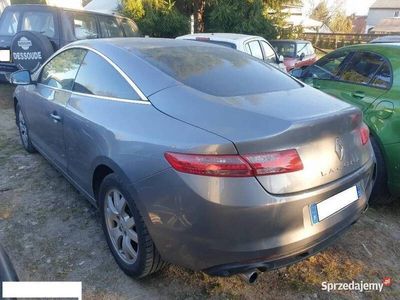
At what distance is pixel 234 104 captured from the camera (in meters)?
2.21

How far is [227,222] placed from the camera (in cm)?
191

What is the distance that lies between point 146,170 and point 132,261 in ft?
2.35

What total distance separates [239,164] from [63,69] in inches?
90.1

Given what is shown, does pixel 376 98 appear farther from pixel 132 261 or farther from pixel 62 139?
pixel 62 139

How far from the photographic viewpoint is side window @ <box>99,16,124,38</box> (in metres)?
7.54

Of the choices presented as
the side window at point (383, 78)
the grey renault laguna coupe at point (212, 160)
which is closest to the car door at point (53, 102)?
the grey renault laguna coupe at point (212, 160)

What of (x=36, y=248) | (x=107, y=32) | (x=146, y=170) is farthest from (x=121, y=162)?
(x=107, y=32)

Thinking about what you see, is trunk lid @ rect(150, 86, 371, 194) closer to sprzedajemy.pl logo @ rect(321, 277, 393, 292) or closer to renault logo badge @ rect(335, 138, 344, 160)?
renault logo badge @ rect(335, 138, 344, 160)

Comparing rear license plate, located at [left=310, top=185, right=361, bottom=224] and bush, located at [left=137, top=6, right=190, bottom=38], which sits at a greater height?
bush, located at [left=137, top=6, right=190, bottom=38]

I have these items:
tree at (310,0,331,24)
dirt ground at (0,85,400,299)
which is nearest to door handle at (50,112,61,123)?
dirt ground at (0,85,400,299)

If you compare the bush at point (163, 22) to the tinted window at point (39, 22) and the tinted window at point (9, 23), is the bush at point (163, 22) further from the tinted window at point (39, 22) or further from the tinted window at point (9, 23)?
the tinted window at point (39, 22)

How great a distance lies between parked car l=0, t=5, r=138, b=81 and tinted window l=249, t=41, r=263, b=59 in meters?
2.87

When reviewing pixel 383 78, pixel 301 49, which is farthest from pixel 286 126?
pixel 301 49

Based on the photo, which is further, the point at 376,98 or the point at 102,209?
the point at 376,98
